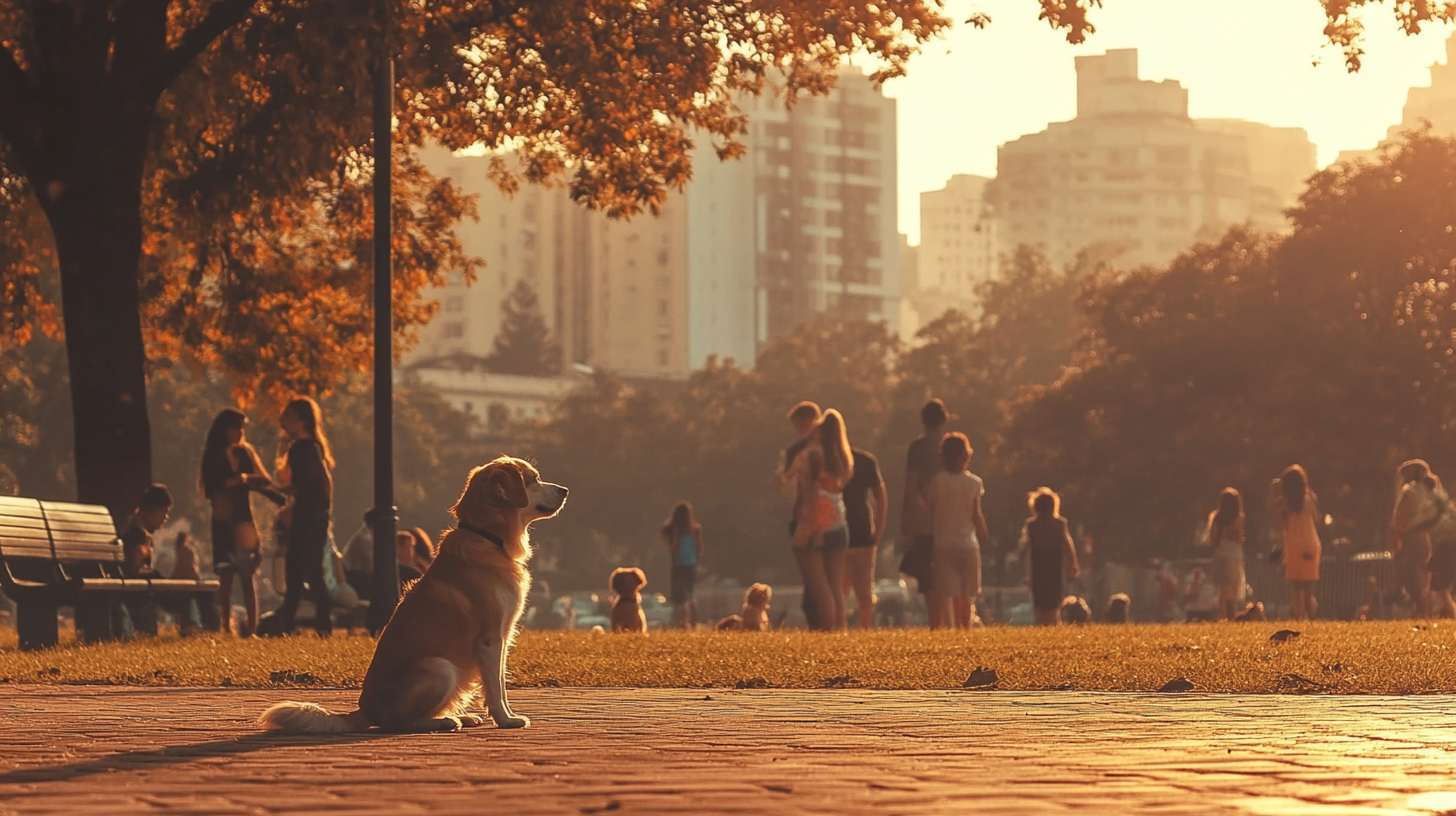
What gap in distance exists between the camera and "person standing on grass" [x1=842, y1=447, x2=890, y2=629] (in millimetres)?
18312

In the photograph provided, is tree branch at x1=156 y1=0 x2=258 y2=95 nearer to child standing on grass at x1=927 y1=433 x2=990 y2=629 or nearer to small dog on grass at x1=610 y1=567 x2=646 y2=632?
small dog on grass at x1=610 y1=567 x2=646 y2=632

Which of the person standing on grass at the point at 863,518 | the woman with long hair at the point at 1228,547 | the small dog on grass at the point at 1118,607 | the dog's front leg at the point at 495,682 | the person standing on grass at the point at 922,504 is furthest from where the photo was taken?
the small dog on grass at the point at 1118,607

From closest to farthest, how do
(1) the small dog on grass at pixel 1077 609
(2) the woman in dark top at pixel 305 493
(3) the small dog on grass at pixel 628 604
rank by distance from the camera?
(2) the woman in dark top at pixel 305 493 → (3) the small dog on grass at pixel 628 604 → (1) the small dog on grass at pixel 1077 609

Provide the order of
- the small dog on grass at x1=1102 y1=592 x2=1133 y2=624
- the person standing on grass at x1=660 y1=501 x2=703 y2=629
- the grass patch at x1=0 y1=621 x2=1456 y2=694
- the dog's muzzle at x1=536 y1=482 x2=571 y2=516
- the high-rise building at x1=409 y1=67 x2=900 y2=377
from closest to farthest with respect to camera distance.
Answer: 1. the dog's muzzle at x1=536 y1=482 x2=571 y2=516
2. the grass patch at x1=0 y1=621 x2=1456 y2=694
3. the person standing on grass at x1=660 y1=501 x2=703 y2=629
4. the small dog on grass at x1=1102 y1=592 x2=1133 y2=624
5. the high-rise building at x1=409 y1=67 x2=900 y2=377

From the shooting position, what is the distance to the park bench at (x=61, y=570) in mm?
14922

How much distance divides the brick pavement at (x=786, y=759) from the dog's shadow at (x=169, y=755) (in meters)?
0.02

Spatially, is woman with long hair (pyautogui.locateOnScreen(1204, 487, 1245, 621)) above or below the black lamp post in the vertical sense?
below

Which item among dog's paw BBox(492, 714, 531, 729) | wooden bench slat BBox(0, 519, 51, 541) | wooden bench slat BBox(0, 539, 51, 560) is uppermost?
wooden bench slat BBox(0, 519, 51, 541)

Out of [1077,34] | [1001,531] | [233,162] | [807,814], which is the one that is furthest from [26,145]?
[1001,531]

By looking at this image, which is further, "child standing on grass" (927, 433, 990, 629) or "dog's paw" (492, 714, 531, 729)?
"child standing on grass" (927, 433, 990, 629)

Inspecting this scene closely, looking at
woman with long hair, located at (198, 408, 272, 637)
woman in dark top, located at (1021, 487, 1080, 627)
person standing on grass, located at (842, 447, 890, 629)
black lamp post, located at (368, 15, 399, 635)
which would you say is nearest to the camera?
black lamp post, located at (368, 15, 399, 635)

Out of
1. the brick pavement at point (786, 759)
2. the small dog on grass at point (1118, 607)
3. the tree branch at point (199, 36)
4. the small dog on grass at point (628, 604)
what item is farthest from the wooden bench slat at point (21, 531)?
the small dog on grass at point (1118, 607)

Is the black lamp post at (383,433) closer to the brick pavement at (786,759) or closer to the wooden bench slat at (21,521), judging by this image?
the wooden bench slat at (21,521)

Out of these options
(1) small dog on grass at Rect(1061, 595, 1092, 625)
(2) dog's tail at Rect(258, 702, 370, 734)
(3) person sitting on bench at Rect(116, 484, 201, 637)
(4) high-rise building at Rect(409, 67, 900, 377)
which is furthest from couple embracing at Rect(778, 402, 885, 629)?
(4) high-rise building at Rect(409, 67, 900, 377)
